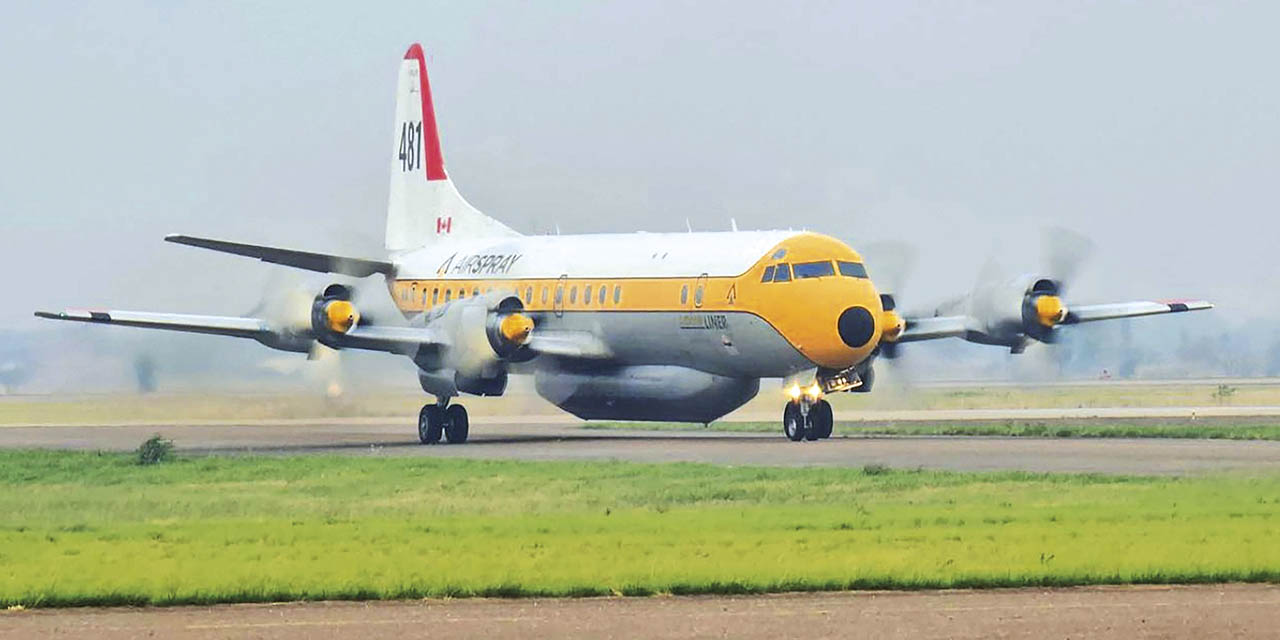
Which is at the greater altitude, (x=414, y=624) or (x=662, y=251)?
(x=662, y=251)

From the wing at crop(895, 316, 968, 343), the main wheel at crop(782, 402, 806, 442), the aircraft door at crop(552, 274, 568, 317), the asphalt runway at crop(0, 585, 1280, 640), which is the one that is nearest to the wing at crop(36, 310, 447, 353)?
the aircraft door at crop(552, 274, 568, 317)

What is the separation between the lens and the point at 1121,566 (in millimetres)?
19609

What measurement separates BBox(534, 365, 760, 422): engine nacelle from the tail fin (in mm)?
9044

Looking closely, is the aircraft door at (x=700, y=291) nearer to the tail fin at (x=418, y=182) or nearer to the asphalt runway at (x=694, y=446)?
the asphalt runway at (x=694, y=446)

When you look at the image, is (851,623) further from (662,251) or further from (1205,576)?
(662,251)

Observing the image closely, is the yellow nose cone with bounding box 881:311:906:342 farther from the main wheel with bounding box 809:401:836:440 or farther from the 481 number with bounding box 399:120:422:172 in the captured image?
the 481 number with bounding box 399:120:422:172

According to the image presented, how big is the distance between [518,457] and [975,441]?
9.66 metres

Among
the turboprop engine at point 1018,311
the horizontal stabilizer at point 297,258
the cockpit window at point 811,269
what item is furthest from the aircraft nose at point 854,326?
the horizontal stabilizer at point 297,258

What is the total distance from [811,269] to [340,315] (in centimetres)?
991

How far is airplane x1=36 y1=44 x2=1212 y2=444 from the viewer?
142 ft

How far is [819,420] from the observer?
143 ft

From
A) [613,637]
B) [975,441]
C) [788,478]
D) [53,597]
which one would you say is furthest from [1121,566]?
[975,441]

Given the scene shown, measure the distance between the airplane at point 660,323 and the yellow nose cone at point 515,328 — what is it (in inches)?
1.2

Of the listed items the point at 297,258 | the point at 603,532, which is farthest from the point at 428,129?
the point at 603,532
